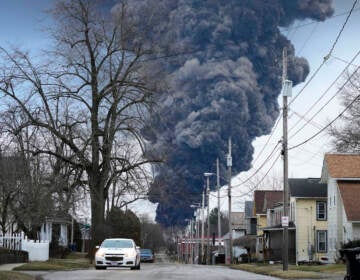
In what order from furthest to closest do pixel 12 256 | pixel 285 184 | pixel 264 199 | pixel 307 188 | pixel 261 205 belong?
pixel 261 205, pixel 264 199, pixel 307 188, pixel 285 184, pixel 12 256

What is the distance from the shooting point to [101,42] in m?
42.3

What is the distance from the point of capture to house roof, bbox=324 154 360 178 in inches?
2020

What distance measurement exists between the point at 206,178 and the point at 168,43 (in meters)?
40.2

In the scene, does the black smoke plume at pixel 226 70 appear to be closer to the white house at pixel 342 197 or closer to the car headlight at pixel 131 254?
the white house at pixel 342 197

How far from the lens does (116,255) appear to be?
31516 mm

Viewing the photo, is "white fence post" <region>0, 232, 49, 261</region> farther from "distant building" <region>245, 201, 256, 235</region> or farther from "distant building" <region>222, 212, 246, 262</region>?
"distant building" <region>222, 212, 246, 262</region>

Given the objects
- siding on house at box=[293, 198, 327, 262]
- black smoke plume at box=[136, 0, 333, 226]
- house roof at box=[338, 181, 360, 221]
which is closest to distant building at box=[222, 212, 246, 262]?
black smoke plume at box=[136, 0, 333, 226]

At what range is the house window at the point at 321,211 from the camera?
199 ft

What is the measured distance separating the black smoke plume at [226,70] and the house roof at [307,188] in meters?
10.1

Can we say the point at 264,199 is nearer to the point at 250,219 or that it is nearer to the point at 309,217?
the point at 250,219

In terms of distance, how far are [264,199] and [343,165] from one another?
3382 cm

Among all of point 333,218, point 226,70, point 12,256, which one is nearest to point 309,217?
point 333,218

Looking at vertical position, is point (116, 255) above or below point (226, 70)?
below

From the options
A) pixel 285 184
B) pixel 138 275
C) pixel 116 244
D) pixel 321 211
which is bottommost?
pixel 138 275
